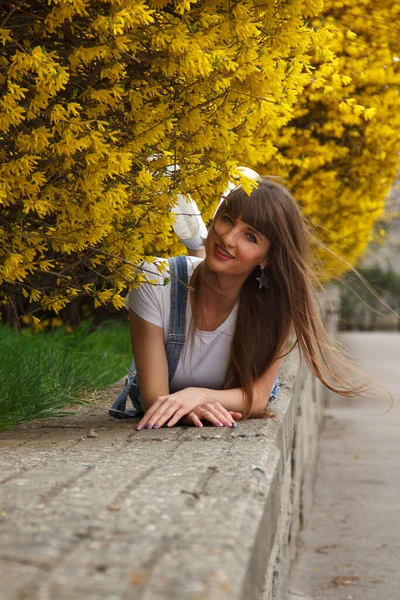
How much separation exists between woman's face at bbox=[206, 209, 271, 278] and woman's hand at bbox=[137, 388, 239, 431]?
1.65 ft

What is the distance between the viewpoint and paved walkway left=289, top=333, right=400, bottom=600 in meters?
5.04

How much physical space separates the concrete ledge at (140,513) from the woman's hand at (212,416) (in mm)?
65

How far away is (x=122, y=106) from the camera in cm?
298

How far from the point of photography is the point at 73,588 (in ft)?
5.09

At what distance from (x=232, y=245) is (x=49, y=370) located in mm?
1470

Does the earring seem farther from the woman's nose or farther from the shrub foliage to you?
the shrub foliage

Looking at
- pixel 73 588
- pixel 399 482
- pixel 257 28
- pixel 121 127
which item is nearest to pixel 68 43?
pixel 121 127

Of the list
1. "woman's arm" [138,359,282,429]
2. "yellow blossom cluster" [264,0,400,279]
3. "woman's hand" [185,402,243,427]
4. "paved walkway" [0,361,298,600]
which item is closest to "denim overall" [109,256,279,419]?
"woman's arm" [138,359,282,429]

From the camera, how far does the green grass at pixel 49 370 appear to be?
12.9 feet

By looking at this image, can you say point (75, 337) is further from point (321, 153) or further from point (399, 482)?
point (399, 482)

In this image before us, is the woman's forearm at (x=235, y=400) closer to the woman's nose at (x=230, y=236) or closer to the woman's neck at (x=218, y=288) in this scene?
the woman's neck at (x=218, y=288)

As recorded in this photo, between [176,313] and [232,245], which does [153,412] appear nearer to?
[176,313]

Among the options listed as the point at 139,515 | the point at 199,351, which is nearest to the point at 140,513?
the point at 139,515

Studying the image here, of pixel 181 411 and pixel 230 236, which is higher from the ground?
pixel 230 236
